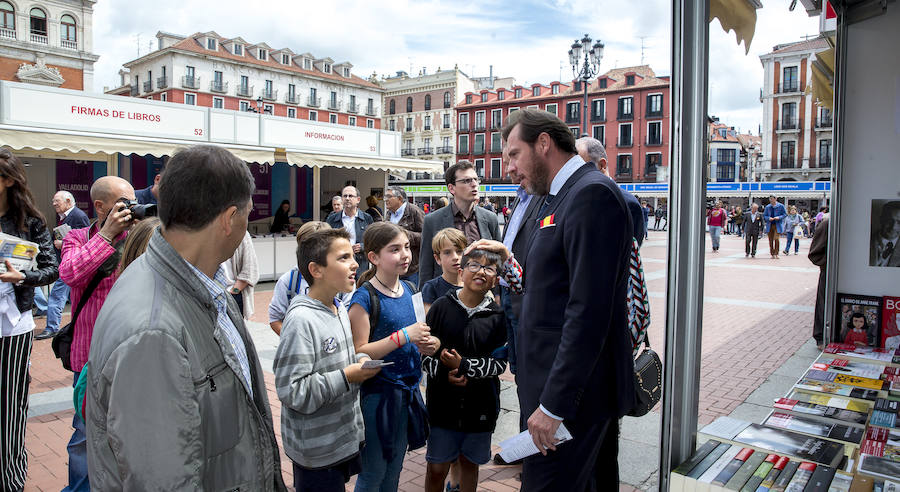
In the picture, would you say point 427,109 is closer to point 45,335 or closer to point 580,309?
point 45,335

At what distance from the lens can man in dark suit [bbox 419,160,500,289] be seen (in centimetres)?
446

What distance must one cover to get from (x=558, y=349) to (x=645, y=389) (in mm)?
449

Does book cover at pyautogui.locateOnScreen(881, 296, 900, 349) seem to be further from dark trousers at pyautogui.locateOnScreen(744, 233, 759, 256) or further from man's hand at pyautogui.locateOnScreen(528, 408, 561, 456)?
dark trousers at pyautogui.locateOnScreen(744, 233, 759, 256)

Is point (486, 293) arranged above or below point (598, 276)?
below

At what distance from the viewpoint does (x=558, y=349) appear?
73.4 inches

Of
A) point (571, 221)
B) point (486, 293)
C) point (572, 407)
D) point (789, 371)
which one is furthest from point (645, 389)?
point (789, 371)

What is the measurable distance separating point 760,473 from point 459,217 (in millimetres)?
2944

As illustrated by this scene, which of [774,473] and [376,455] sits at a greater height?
[774,473]

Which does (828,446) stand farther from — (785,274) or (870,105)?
(785,274)

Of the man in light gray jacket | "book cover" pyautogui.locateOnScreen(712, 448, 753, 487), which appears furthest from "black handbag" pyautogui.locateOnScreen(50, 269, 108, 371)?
"book cover" pyautogui.locateOnScreen(712, 448, 753, 487)

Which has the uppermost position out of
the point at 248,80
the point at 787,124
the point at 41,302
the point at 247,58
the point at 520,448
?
the point at 247,58

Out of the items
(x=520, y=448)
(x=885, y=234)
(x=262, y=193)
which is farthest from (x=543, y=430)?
(x=262, y=193)

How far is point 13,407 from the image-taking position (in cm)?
291

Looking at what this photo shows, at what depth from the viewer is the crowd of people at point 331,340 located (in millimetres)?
1109
